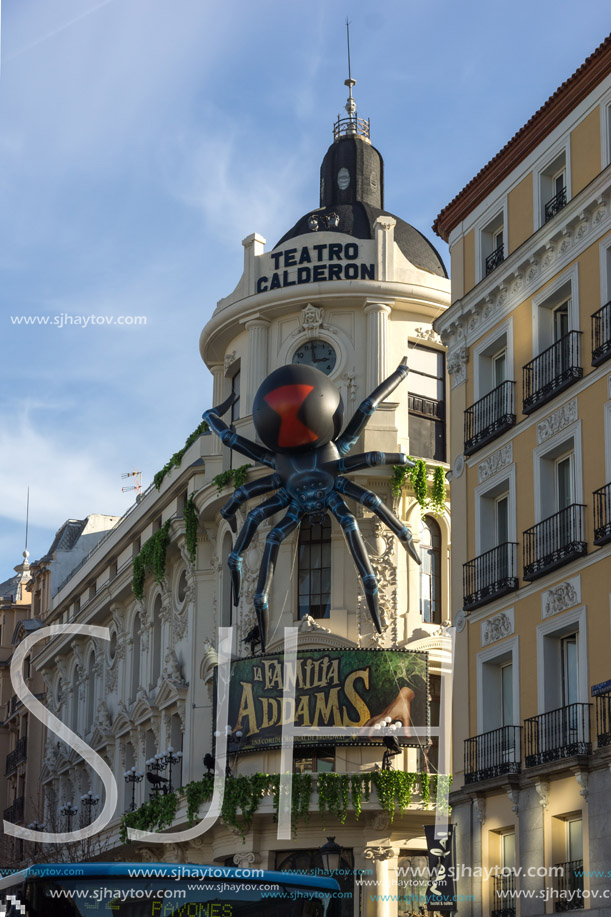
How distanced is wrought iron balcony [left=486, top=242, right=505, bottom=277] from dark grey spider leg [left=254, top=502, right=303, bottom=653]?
12.2m

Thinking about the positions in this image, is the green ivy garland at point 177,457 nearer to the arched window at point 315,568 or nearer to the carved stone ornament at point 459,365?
the arched window at point 315,568

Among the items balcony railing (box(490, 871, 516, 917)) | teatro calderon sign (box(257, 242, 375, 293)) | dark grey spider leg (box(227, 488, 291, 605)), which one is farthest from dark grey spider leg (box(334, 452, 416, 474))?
balcony railing (box(490, 871, 516, 917))

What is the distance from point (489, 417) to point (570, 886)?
10376 millimetres

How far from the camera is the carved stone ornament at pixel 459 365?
34.8 meters

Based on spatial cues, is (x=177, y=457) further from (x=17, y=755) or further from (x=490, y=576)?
(x=17, y=755)

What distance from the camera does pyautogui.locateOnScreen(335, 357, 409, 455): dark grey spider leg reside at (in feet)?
144

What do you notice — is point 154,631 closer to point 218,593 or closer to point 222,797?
point 218,593

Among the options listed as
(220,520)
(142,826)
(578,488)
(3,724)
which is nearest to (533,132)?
(578,488)

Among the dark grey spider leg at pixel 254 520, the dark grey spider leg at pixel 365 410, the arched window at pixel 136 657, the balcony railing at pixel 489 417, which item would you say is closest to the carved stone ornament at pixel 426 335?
the dark grey spider leg at pixel 365 410

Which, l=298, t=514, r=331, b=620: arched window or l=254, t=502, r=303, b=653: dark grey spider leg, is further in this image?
l=298, t=514, r=331, b=620: arched window

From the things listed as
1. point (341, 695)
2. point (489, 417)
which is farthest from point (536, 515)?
point (341, 695)

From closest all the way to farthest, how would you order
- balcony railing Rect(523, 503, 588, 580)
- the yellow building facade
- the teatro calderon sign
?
1. the yellow building facade
2. balcony railing Rect(523, 503, 588, 580)
3. the teatro calderon sign

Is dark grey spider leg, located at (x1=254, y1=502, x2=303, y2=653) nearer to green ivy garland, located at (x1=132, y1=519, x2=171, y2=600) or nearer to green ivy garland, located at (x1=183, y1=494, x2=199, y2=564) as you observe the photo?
green ivy garland, located at (x1=183, y1=494, x2=199, y2=564)

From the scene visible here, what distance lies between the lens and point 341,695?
140ft
